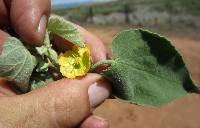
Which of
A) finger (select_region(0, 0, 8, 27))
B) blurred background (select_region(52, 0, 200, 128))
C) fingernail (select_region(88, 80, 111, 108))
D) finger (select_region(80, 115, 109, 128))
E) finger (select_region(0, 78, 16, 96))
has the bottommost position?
blurred background (select_region(52, 0, 200, 128))

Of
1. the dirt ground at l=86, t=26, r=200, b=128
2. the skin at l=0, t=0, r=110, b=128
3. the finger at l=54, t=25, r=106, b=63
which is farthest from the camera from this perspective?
the dirt ground at l=86, t=26, r=200, b=128

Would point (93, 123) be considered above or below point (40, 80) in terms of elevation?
below

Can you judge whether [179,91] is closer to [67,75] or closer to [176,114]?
[67,75]

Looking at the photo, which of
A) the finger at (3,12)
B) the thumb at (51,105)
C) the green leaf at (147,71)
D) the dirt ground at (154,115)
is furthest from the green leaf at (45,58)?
the dirt ground at (154,115)

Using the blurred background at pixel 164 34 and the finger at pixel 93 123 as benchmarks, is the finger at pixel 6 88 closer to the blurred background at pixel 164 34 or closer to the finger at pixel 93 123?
the finger at pixel 93 123

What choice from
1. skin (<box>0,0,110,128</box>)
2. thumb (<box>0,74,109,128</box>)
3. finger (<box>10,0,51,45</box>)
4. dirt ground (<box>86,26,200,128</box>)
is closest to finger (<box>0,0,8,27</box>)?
finger (<box>10,0,51,45</box>)

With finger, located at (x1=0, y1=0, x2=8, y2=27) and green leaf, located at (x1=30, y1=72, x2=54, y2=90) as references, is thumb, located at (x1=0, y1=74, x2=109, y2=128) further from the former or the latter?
finger, located at (x1=0, y1=0, x2=8, y2=27)

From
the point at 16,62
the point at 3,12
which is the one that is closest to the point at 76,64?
the point at 16,62

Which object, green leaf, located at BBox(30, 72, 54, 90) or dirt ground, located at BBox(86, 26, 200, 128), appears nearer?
green leaf, located at BBox(30, 72, 54, 90)

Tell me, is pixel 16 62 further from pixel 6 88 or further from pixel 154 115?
pixel 154 115
